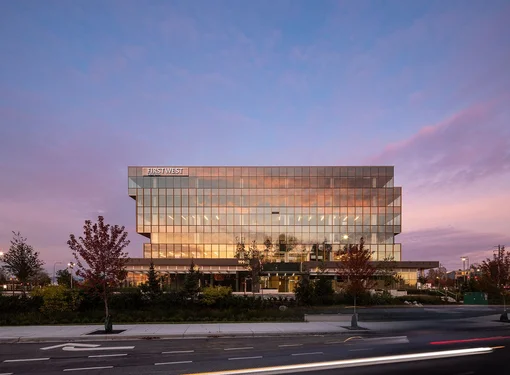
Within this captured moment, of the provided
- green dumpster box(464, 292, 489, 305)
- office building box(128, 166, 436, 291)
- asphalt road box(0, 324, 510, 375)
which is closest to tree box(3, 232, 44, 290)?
asphalt road box(0, 324, 510, 375)

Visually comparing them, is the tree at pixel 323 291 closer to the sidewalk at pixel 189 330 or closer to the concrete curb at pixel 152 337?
the sidewalk at pixel 189 330

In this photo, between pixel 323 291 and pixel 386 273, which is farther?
pixel 386 273

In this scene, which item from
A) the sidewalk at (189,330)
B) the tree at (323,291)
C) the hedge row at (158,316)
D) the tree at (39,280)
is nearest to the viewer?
the sidewalk at (189,330)

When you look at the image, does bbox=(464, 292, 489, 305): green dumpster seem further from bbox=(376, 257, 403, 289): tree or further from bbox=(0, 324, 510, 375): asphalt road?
bbox=(0, 324, 510, 375): asphalt road

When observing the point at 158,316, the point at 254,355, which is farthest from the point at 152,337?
the point at 254,355

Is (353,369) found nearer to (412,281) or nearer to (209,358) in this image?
(209,358)

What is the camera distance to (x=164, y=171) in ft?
249

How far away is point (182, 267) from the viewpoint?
69.1 meters

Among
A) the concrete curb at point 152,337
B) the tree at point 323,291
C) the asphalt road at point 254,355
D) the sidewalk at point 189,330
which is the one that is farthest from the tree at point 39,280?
the asphalt road at point 254,355

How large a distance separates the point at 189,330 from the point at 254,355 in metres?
7.22

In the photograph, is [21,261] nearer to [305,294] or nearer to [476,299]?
[305,294]

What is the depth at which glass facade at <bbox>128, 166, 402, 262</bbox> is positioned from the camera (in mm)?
73875

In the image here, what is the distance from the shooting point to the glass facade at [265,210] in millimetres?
73875

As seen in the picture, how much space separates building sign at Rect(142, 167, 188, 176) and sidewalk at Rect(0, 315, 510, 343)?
54072 millimetres
